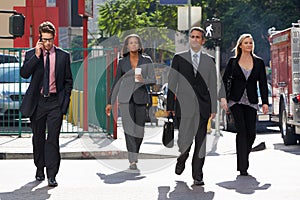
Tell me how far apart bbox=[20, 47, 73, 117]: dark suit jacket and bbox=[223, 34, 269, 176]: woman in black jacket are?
2301 mm

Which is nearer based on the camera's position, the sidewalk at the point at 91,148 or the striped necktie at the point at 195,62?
the striped necktie at the point at 195,62

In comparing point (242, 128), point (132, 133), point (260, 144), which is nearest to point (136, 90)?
point (132, 133)

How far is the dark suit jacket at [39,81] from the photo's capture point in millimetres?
10172

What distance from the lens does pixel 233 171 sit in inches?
468

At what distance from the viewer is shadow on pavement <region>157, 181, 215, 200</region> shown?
9109 millimetres

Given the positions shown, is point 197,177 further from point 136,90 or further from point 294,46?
point 294,46

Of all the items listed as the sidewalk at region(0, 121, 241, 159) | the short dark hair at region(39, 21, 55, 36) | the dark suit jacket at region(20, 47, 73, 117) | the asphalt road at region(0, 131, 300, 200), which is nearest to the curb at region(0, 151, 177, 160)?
the sidewalk at region(0, 121, 241, 159)

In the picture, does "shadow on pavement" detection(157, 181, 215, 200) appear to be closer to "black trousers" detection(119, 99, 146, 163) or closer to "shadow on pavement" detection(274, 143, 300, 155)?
"black trousers" detection(119, 99, 146, 163)

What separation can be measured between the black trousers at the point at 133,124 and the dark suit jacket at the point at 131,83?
98 mm

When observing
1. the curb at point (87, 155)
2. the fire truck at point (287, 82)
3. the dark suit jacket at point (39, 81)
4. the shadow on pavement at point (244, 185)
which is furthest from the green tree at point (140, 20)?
the dark suit jacket at point (39, 81)

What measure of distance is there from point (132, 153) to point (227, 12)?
116ft

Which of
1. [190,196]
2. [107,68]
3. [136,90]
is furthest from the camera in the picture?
[107,68]

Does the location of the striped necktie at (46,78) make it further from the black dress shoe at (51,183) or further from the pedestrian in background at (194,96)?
the pedestrian in background at (194,96)

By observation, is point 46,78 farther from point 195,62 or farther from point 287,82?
point 287,82
